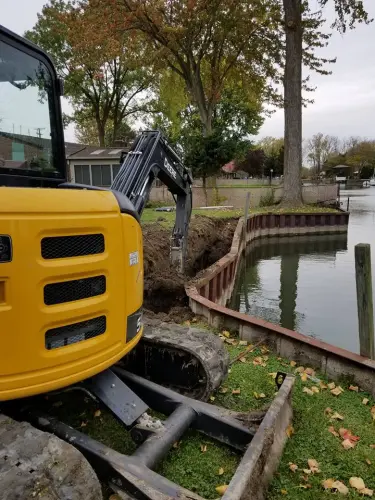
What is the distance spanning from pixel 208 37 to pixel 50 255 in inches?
974

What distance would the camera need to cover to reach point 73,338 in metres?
2.57

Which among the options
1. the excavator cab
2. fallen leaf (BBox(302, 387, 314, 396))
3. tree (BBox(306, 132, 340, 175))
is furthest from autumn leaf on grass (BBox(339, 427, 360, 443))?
tree (BBox(306, 132, 340, 175))

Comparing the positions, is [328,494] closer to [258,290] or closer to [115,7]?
[258,290]

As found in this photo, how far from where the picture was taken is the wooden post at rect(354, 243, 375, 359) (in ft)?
14.4

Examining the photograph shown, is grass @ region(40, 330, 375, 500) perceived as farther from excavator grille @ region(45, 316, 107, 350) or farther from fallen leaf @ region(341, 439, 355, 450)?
excavator grille @ region(45, 316, 107, 350)

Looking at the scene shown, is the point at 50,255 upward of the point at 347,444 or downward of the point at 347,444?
upward

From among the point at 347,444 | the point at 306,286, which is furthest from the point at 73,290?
the point at 306,286

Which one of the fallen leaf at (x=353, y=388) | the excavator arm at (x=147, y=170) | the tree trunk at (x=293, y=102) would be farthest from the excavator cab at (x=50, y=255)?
the tree trunk at (x=293, y=102)

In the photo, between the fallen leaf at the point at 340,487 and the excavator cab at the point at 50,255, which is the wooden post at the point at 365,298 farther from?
the excavator cab at the point at 50,255

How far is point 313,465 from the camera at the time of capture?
304 centimetres

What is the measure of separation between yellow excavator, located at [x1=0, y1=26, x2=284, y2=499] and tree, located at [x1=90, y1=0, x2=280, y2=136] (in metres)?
19.2

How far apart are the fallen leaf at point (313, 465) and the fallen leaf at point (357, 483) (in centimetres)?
24

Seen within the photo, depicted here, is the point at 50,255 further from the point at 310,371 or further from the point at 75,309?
the point at 310,371

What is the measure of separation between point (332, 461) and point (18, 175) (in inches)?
130
